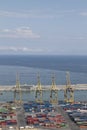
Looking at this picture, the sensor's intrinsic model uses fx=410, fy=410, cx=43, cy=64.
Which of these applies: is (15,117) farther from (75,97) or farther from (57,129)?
(75,97)

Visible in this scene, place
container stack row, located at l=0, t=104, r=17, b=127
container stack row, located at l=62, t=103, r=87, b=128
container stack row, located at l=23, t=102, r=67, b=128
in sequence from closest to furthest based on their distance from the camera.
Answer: container stack row, located at l=23, t=102, r=67, b=128, container stack row, located at l=0, t=104, r=17, b=127, container stack row, located at l=62, t=103, r=87, b=128

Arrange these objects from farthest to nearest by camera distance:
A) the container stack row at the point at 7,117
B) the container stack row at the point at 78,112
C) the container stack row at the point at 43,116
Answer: the container stack row at the point at 78,112
the container stack row at the point at 7,117
the container stack row at the point at 43,116

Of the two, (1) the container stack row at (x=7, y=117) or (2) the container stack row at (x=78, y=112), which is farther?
(2) the container stack row at (x=78, y=112)

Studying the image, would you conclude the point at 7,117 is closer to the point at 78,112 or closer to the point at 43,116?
the point at 43,116

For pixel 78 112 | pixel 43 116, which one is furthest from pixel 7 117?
pixel 78 112

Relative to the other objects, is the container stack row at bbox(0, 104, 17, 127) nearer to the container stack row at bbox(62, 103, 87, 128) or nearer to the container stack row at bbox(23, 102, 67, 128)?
the container stack row at bbox(23, 102, 67, 128)

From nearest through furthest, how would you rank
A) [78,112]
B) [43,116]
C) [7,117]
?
[7,117] → [43,116] → [78,112]

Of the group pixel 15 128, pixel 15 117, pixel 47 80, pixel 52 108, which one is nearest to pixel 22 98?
pixel 52 108

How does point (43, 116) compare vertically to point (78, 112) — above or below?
below

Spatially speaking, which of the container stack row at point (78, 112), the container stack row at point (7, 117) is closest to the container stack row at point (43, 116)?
the container stack row at point (78, 112)

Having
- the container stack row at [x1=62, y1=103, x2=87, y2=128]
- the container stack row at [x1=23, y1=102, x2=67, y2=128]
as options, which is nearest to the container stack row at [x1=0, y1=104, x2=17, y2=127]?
the container stack row at [x1=23, y1=102, x2=67, y2=128]

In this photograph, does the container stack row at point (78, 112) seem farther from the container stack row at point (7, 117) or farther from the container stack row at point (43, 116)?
the container stack row at point (7, 117)
